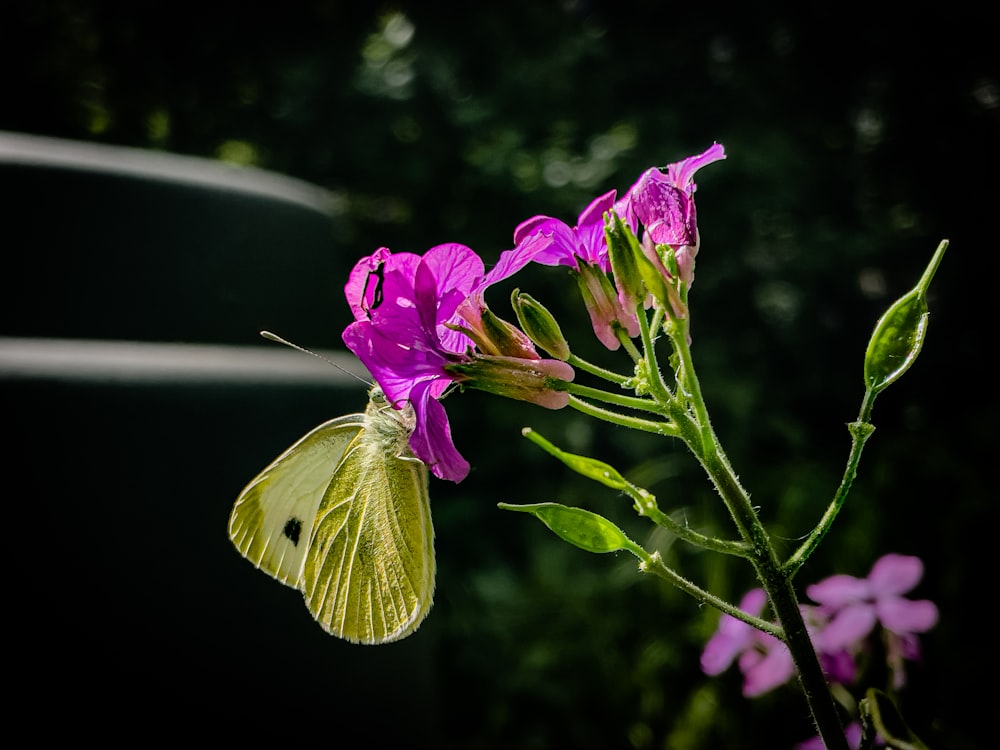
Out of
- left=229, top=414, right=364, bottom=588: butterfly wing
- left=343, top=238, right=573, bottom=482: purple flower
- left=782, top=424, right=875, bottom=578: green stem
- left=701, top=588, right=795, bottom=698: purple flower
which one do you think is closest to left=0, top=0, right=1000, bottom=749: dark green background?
left=229, top=414, right=364, bottom=588: butterfly wing

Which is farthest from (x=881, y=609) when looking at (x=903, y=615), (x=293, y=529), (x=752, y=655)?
(x=293, y=529)

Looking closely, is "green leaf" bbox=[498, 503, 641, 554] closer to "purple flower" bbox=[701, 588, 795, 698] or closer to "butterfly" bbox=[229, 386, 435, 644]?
"butterfly" bbox=[229, 386, 435, 644]

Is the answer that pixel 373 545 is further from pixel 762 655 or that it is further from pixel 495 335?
pixel 762 655

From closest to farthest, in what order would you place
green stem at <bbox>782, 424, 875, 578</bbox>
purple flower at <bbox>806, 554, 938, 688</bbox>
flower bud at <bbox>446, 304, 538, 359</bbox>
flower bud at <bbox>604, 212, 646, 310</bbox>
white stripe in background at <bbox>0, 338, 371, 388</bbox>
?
green stem at <bbox>782, 424, 875, 578</bbox>
flower bud at <bbox>604, 212, 646, 310</bbox>
flower bud at <bbox>446, 304, 538, 359</bbox>
purple flower at <bbox>806, 554, 938, 688</bbox>
white stripe in background at <bbox>0, 338, 371, 388</bbox>

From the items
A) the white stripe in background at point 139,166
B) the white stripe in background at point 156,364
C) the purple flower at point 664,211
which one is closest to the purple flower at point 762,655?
the purple flower at point 664,211

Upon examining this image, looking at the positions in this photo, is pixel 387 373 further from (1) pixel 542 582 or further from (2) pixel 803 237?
(2) pixel 803 237

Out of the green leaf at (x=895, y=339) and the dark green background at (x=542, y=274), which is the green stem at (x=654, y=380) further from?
the dark green background at (x=542, y=274)
